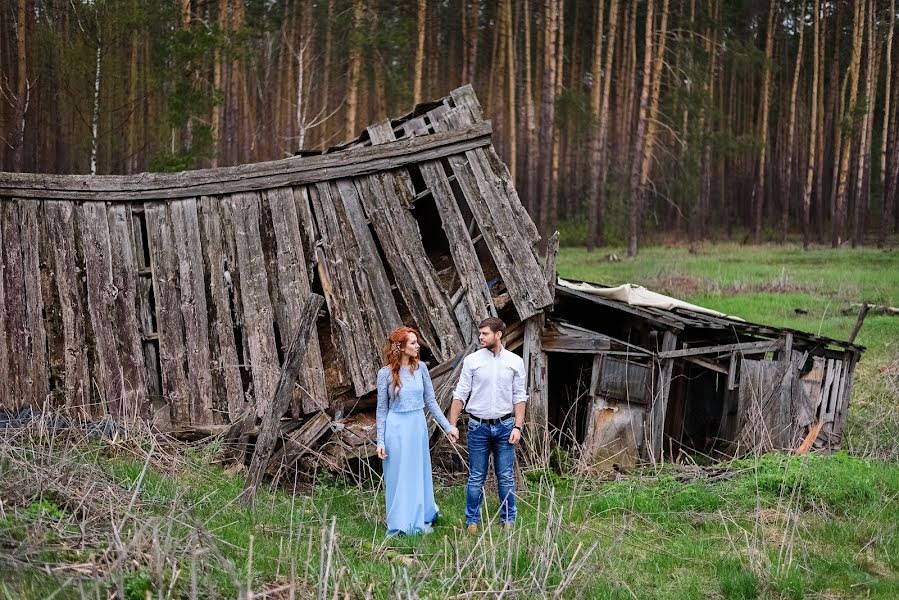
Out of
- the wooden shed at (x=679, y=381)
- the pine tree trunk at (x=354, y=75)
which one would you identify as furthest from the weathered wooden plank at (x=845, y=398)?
the pine tree trunk at (x=354, y=75)

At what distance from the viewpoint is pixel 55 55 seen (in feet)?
62.6

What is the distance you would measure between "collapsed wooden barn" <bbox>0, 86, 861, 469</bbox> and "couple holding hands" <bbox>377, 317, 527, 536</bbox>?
206 cm

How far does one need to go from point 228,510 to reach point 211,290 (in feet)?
10.7

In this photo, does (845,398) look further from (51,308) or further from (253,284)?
(51,308)

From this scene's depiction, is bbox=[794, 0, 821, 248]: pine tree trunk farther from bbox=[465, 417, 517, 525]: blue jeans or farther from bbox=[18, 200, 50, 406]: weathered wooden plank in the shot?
bbox=[18, 200, 50, 406]: weathered wooden plank

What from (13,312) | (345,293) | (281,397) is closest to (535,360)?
(345,293)

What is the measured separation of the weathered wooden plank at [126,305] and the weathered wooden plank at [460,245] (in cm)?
325

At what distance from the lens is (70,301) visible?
970cm

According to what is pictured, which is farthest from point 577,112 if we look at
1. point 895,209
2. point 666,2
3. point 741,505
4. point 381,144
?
point 741,505

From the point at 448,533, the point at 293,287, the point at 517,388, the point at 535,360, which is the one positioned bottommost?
the point at 448,533

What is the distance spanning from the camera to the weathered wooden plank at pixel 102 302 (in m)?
9.62

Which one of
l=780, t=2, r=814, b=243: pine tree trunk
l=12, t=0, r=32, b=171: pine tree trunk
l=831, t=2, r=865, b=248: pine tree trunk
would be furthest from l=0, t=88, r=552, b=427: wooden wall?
l=780, t=2, r=814, b=243: pine tree trunk

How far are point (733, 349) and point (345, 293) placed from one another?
449cm

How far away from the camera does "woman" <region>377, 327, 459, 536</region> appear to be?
7.13 m
